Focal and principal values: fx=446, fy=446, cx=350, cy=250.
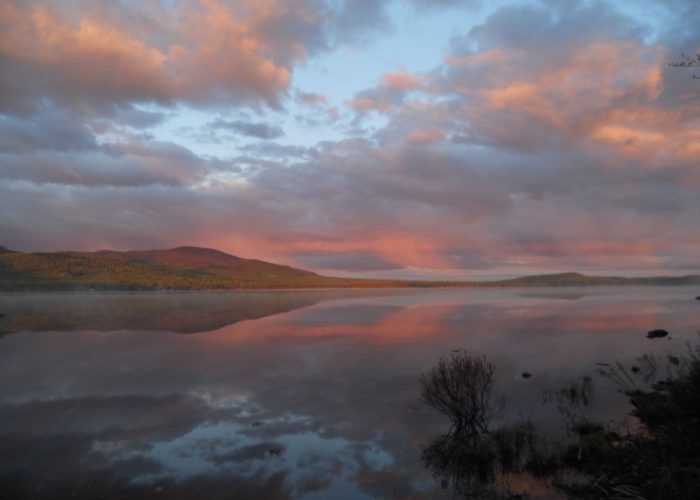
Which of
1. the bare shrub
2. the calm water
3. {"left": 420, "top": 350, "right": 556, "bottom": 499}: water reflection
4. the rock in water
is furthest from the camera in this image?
the rock in water

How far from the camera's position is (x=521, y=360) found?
21.4m

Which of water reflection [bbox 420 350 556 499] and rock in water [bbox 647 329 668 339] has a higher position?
rock in water [bbox 647 329 668 339]

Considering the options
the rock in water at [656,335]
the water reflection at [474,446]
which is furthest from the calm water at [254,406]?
the rock in water at [656,335]

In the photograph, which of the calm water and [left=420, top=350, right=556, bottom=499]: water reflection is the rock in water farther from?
[left=420, top=350, right=556, bottom=499]: water reflection

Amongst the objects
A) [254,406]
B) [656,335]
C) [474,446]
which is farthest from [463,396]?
[656,335]

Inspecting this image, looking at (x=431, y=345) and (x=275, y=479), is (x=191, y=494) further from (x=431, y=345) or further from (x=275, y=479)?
(x=431, y=345)

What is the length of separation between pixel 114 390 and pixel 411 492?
13.1m

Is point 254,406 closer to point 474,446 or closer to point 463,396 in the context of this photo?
point 463,396

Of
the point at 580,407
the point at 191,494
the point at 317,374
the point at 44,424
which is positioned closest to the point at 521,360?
the point at 580,407

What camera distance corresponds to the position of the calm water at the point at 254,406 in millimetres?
8828

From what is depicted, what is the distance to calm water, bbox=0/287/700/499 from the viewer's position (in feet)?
29.0

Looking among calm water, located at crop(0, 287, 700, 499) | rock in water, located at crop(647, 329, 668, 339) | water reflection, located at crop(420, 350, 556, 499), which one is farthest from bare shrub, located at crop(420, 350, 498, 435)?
rock in water, located at crop(647, 329, 668, 339)

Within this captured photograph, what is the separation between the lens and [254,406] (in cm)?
1420

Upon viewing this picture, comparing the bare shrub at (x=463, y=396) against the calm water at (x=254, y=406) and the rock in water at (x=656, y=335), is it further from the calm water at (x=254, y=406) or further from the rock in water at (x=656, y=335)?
the rock in water at (x=656, y=335)
